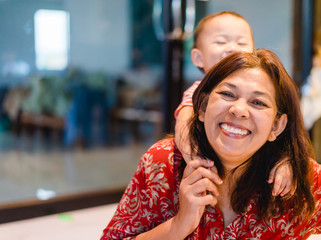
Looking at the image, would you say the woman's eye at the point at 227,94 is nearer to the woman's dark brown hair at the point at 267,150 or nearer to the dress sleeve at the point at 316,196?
the woman's dark brown hair at the point at 267,150

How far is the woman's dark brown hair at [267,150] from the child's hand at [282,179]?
0.05 ft

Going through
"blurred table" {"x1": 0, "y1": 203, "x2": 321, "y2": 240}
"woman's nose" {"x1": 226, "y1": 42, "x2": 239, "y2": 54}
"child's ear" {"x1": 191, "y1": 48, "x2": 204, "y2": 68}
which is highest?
"woman's nose" {"x1": 226, "y1": 42, "x2": 239, "y2": 54}

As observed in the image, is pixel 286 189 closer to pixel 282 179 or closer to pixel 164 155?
pixel 282 179

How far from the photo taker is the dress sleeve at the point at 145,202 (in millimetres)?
1152

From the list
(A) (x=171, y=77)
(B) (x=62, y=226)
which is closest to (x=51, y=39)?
(A) (x=171, y=77)

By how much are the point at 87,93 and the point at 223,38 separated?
5.90 feet

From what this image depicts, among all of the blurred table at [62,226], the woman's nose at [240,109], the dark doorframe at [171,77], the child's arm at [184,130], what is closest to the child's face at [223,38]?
the child's arm at [184,130]

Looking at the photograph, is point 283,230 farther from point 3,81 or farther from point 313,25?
point 313,25

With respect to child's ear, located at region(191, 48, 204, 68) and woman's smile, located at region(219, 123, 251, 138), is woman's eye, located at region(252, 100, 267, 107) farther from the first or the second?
child's ear, located at region(191, 48, 204, 68)

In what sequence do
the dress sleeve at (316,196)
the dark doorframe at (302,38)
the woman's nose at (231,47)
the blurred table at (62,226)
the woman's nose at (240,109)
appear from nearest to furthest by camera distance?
the woman's nose at (240,109) < the dress sleeve at (316,196) < the woman's nose at (231,47) < the blurred table at (62,226) < the dark doorframe at (302,38)

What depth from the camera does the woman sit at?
3.30 feet

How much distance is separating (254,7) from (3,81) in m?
2.20

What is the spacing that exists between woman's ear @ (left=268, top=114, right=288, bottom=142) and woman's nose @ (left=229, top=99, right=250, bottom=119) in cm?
12

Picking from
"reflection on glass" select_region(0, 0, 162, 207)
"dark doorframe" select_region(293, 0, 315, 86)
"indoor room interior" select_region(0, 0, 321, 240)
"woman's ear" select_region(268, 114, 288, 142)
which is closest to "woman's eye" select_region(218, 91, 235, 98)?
"woman's ear" select_region(268, 114, 288, 142)
